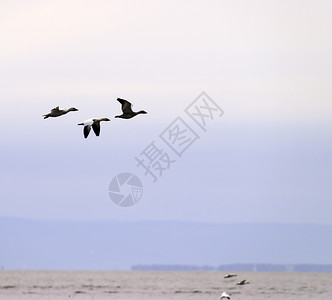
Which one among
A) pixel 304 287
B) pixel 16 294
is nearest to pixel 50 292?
pixel 16 294

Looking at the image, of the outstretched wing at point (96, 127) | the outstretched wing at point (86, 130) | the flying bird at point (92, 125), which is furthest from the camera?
the outstretched wing at point (96, 127)

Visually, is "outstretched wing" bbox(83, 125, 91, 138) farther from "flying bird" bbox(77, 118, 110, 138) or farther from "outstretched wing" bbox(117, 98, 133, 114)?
"outstretched wing" bbox(117, 98, 133, 114)

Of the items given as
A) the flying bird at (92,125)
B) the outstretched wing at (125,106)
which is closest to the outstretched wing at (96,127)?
the flying bird at (92,125)

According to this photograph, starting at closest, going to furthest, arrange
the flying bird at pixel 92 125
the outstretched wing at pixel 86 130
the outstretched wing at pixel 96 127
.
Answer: the outstretched wing at pixel 86 130
the flying bird at pixel 92 125
the outstretched wing at pixel 96 127

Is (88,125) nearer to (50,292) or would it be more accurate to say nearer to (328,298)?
(328,298)

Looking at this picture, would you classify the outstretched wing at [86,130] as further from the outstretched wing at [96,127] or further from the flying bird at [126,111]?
the flying bird at [126,111]

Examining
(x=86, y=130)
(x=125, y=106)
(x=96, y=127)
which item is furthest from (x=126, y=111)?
(x=86, y=130)

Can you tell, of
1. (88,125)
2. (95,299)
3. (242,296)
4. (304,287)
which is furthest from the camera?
(304,287)

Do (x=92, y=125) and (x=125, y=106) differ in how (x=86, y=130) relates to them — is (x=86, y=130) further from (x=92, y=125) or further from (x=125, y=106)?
(x=125, y=106)

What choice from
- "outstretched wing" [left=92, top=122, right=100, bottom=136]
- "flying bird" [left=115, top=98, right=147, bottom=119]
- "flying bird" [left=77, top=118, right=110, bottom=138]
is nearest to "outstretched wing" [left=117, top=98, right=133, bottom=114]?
"flying bird" [left=115, top=98, right=147, bottom=119]

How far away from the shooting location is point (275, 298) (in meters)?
75.4

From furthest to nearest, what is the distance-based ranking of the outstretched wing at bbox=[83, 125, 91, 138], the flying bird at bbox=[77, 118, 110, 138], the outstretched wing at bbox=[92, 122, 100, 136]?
the outstretched wing at bbox=[92, 122, 100, 136] < the flying bird at bbox=[77, 118, 110, 138] < the outstretched wing at bbox=[83, 125, 91, 138]

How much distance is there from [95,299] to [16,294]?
7812 mm

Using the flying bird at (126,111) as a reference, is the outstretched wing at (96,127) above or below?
below
